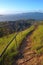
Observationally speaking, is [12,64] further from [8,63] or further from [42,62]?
[42,62]

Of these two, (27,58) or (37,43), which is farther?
(37,43)

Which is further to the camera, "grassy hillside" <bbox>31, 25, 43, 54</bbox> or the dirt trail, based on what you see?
"grassy hillside" <bbox>31, 25, 43, 54</bbox>

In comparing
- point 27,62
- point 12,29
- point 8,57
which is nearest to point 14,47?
point 8,57

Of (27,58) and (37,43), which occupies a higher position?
(27,58)

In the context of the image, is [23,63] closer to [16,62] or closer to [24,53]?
[16,62]

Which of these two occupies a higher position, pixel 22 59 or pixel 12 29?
pixel 22 59

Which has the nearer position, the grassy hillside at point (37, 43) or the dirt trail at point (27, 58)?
the dirt trail at point (27, 58)

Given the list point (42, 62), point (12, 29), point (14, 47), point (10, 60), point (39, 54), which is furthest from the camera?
point (12, 29)

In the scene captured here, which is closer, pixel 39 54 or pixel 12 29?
pixel 39 54

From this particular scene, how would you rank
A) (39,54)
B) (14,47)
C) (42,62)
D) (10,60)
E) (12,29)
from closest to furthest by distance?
(42,62), (10,60), (39,54), (14,47), (12,29)

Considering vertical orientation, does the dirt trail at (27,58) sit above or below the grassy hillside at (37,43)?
above

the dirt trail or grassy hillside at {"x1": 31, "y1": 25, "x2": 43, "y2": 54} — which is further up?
the dirt trail
